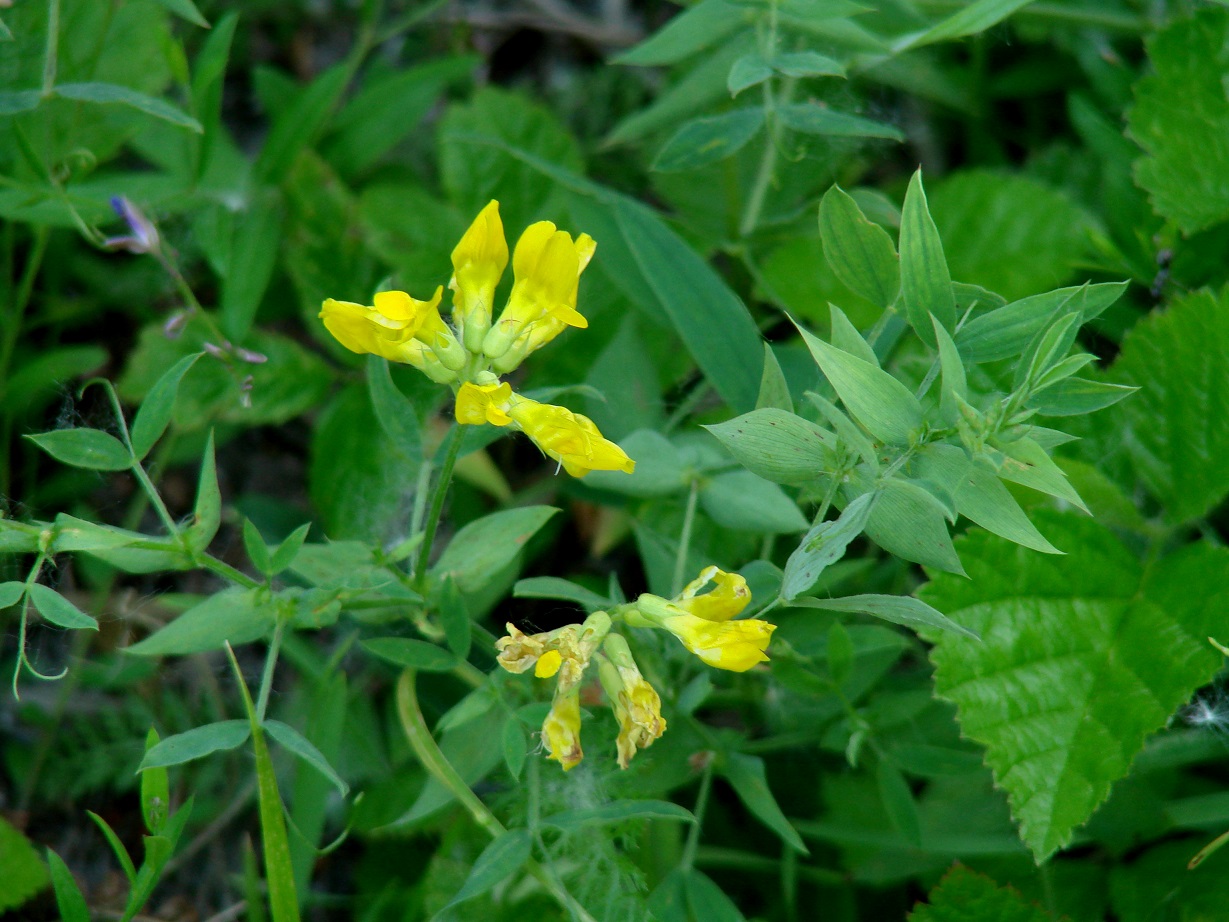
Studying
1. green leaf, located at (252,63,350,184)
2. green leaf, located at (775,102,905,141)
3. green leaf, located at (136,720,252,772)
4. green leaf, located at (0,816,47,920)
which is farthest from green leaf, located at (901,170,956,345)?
green leaf, located at (0,816,47,920)

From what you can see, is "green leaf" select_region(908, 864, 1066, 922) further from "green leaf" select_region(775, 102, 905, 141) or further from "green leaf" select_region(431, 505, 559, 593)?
"green leaf" select_region(775, 102, 905, 141)

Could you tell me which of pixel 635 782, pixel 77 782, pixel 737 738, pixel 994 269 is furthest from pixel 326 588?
pixel 994 269

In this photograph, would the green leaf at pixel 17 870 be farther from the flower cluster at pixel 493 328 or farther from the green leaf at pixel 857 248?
the green leaf at pixel 857 248

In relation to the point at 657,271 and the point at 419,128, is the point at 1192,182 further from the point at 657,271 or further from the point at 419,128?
the point at 419,128

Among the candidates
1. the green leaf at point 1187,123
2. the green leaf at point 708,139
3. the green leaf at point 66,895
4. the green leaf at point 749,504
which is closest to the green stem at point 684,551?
the green leaf at point 749,504

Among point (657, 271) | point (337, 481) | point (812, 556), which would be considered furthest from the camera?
point (337, 481)

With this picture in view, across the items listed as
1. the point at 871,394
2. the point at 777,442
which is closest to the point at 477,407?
the point at 777,442

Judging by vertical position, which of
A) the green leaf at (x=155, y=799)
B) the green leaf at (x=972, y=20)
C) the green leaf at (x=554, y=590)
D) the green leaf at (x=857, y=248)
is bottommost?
the green leaf at (x=155, y=799)
